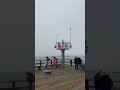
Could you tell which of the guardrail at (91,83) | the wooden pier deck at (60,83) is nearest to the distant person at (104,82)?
the guardrail at (91,83)

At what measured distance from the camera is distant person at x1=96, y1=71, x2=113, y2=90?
6.43 metres

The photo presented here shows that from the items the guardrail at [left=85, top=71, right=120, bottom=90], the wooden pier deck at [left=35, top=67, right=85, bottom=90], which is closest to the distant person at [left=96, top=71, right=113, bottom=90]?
the guardrail at [left=85, top=71, right=120, bottom=90]

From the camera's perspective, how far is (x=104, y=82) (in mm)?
6473

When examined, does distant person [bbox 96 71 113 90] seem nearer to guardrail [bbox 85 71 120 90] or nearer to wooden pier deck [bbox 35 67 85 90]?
guardrail [bbox 85 71 120 90]

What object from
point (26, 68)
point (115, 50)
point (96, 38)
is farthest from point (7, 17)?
point (115, 50)

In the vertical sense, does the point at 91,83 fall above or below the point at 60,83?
above

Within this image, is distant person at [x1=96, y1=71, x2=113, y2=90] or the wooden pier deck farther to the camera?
the wooden pier deck

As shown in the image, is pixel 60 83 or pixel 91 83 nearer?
pixel 91 83

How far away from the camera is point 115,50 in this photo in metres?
6.34

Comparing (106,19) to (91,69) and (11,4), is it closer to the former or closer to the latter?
(91,69)

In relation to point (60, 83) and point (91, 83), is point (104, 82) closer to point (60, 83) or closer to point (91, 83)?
point (91, 83)

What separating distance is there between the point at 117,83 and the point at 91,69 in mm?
557

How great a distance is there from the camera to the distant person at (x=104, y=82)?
21.1 ft

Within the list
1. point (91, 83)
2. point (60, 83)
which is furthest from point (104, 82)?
point (60, 83)
